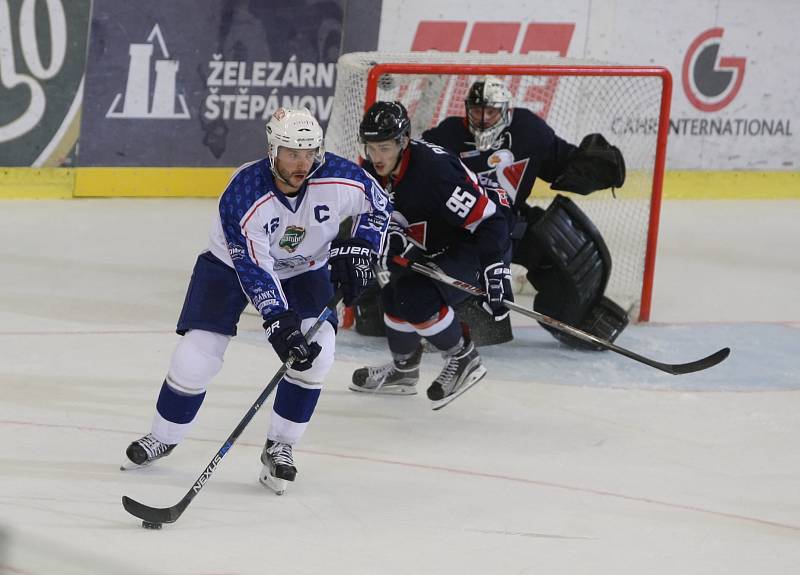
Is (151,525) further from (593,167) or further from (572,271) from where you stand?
(593,167)

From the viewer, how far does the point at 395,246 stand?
4.62 metres

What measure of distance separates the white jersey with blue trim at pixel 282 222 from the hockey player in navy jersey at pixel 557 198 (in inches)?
53.2

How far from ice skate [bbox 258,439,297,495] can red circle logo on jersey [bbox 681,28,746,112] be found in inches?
215

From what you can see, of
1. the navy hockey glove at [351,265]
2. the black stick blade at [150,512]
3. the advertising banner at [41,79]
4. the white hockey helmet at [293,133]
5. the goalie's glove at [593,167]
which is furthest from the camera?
the advertising banner at [41,79]

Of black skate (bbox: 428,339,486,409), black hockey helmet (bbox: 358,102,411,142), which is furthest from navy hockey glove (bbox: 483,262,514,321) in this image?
black hockey helmet (bbox: 358,102,411,142)

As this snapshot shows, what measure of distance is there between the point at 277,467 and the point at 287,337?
15.4 inches

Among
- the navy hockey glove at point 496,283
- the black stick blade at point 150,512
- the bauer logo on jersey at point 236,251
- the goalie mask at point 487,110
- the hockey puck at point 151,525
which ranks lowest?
the hockey puck at point 151,525

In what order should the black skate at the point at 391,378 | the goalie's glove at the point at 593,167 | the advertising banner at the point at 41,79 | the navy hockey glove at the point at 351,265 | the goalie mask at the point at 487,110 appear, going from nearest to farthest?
the navy hockey glove at the point at 351,265 < the black skate at the point at 391,378 < the goalie mask at the point at 487,110 < the goalie's glove at the point at 593,167 < the advertising banner at the point at 41,79

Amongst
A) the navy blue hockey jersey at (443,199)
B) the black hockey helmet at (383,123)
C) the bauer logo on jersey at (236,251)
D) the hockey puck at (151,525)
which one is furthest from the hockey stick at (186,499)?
the navy blue hockey jersey at (443,199)

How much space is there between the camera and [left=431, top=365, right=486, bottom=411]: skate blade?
458 centimetres

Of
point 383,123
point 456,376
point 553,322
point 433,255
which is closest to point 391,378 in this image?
point 456,376

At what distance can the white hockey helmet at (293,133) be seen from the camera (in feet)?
11.4

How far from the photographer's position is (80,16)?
7.21 meters

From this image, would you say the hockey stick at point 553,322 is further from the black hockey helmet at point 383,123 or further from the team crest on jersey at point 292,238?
the team crest on jersey at point 292,238
